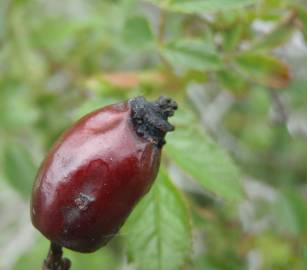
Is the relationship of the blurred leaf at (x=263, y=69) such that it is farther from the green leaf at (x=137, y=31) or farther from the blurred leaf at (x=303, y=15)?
the green leaf at (x=137, y=31)

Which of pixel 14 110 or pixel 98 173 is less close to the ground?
pixel 98 173

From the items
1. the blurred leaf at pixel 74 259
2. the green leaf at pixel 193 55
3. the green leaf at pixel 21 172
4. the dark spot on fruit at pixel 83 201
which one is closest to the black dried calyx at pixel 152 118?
the dark spot on fruit at pixel 83 201

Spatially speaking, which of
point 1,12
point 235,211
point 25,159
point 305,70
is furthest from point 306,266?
point 1,12

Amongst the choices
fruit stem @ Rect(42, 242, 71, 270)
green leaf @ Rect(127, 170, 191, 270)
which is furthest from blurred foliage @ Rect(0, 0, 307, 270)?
fruit stem @ Rect(42, 242, 71, 270)

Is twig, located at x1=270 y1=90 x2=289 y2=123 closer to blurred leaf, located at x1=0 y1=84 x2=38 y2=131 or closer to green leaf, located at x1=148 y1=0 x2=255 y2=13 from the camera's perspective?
green leaf, located at x1=148 y1=0 x2=255 y2=13

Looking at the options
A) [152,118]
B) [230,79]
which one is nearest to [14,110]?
→ [230,79]

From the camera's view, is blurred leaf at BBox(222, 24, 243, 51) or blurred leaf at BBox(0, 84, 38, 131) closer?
blurred leaf at BBox(222, 24, 243, 51)

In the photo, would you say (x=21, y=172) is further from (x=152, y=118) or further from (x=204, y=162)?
(x=152, y=118)
